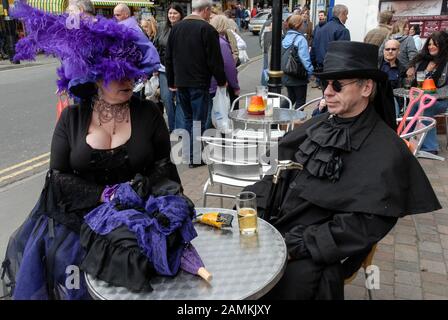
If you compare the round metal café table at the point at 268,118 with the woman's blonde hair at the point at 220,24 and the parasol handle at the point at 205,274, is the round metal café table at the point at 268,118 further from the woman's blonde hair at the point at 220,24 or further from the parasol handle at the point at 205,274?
the parasol handle at the point at 205,274

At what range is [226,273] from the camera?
5.68 feet

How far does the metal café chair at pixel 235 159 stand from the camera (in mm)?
3396

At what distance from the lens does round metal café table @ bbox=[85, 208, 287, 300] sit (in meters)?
1.61

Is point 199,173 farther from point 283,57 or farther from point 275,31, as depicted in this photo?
point 283,57

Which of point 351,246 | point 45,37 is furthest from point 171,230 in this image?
point 45,37

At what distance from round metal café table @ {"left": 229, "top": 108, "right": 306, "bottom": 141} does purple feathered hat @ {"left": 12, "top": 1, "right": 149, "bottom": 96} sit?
2.24 meters

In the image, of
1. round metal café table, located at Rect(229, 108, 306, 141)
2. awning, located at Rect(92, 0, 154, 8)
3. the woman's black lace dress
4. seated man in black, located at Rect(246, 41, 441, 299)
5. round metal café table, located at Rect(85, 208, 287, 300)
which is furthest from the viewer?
awning, located at Rect(92, 0, 154, 8)

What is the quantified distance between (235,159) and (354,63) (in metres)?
1.47

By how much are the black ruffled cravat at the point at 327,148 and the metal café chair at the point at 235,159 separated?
97 cm

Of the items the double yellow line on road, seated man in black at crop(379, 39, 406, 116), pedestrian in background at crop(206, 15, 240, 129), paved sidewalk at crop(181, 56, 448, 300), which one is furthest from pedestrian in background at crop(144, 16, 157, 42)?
seated man in black at crop(379, 39, 406, 116)

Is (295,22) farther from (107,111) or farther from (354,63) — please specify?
(107,111)

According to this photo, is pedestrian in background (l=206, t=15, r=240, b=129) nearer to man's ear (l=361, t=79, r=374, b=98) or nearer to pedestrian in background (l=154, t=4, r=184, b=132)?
pedestrian in background (l=154, t=4, r=184, b=132)

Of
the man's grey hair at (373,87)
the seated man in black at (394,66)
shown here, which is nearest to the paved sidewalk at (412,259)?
the man's grey hair at (373,87)

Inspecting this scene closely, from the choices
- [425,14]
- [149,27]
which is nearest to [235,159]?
[149,27]
